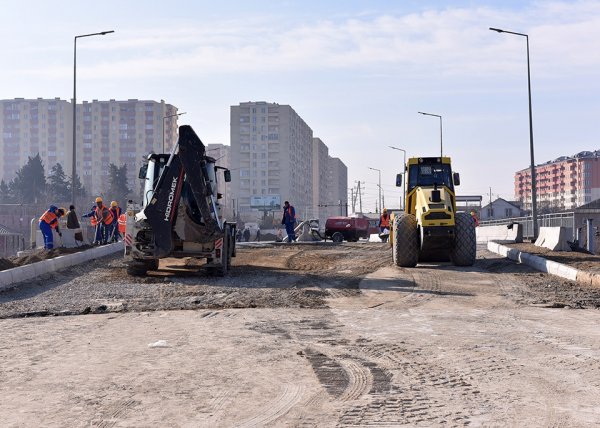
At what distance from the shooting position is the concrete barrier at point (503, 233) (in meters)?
37.6

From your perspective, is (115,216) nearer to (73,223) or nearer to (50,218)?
(73,223)

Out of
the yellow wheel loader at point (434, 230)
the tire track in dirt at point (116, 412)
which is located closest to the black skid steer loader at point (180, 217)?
Result: the yellow wheel loader at point (434, 230)

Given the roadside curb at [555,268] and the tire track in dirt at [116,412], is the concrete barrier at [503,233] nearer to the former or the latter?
the roadside curb at [555,268]

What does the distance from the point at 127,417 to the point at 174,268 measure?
15015 millimetres

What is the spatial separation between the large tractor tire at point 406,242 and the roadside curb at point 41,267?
27.7 feet

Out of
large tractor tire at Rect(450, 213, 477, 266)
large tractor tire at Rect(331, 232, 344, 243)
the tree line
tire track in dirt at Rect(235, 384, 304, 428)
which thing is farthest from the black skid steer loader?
the tree line

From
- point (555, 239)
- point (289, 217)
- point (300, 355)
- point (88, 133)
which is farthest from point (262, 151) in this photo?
point (300, 355)

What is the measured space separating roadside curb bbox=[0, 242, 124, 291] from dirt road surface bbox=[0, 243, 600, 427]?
577 mm

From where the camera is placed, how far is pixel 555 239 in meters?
28.8

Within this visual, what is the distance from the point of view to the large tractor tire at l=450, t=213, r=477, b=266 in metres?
20.3

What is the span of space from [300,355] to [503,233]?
37393 millimetres

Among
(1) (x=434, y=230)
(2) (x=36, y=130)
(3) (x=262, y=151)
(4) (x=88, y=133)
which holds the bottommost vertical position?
(1) (x=434, y=230)

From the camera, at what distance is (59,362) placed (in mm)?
8016

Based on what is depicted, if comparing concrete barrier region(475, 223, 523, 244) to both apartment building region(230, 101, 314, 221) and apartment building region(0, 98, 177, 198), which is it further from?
apartment building region(0, 98, 177, 198)
